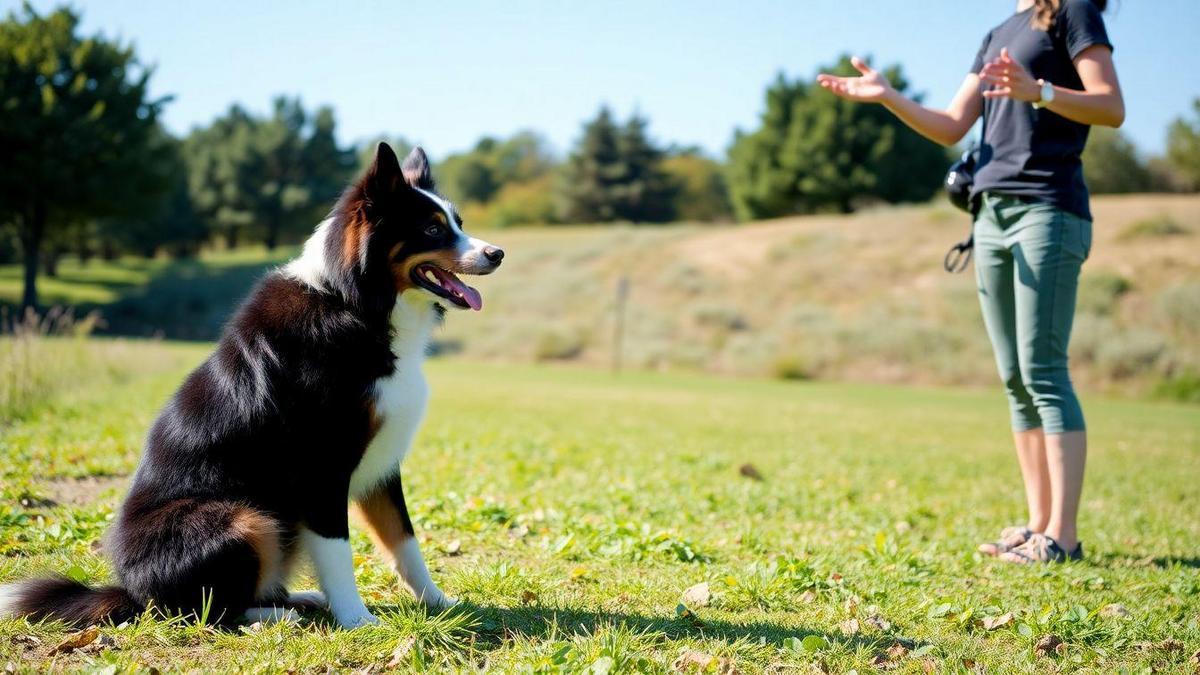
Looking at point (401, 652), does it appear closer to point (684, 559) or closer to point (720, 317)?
point (684, 559)

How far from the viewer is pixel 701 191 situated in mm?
73312

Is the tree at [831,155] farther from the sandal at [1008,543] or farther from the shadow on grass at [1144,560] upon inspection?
the sandal at [1008,543]

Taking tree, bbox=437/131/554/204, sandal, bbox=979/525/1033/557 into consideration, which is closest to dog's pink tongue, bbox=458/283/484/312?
sandal, bbox=979/525/1033/557

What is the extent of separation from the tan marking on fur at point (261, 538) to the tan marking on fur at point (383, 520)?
400mm

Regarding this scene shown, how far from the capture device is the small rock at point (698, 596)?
3.65 metres

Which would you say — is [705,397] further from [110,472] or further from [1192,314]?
[1192,314]

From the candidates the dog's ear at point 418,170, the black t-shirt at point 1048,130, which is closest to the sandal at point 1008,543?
the black t-shirt at point 1048,130

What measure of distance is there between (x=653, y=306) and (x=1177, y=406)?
59.9 feet

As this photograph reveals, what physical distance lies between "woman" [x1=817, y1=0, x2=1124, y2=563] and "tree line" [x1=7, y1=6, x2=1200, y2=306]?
29.0 metres

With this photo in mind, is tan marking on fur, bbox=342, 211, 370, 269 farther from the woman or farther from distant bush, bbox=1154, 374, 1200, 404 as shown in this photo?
distant bush, bbox=1154, 374, 1200, 404

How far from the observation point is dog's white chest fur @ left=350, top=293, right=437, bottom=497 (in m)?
3.21

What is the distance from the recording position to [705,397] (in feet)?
59.1

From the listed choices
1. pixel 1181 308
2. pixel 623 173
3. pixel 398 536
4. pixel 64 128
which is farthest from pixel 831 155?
pixel 398 536

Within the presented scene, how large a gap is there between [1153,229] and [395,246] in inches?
1409
